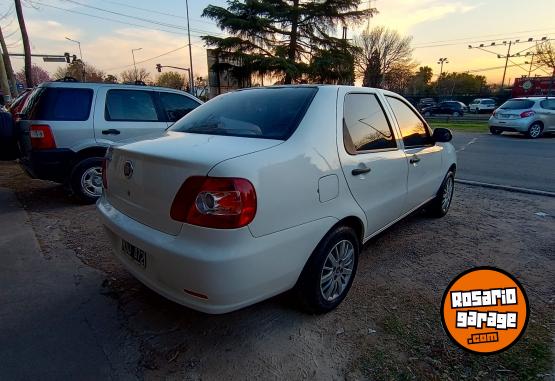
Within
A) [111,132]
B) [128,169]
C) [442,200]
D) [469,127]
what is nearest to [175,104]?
[111,132]

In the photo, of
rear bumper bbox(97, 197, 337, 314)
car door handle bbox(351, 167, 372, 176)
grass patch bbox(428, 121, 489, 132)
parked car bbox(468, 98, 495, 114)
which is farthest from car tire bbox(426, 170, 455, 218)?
parked car bbox(468, 98, 495, 114)

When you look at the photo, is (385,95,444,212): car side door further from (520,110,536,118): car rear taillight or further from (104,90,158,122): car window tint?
(520,110,536,118): car rear taillight

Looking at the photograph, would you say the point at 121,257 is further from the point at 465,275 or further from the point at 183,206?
the point at 465,275

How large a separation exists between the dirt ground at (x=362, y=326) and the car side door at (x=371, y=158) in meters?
0.59

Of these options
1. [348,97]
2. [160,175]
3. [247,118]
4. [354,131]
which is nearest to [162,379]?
[160,175]

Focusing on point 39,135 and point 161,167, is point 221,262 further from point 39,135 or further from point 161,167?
point 39,135

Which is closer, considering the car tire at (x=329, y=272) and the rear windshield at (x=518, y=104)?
the car tire at (x=329, y=272)

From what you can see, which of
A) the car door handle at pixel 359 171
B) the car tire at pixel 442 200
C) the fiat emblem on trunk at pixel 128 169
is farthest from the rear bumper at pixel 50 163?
the car tire at pixel 442 200

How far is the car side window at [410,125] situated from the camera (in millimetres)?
3340

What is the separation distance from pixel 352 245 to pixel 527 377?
50.1 inches

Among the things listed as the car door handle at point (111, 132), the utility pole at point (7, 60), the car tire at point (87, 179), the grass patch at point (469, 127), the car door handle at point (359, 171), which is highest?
the utility pole at point (7, 60)

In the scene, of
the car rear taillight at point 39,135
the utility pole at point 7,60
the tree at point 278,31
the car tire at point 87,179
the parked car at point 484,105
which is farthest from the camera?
the parked car at point 484,105

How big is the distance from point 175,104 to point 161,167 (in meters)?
4.25

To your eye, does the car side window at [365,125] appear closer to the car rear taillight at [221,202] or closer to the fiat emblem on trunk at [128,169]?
the car rear taillight at [221,202]
